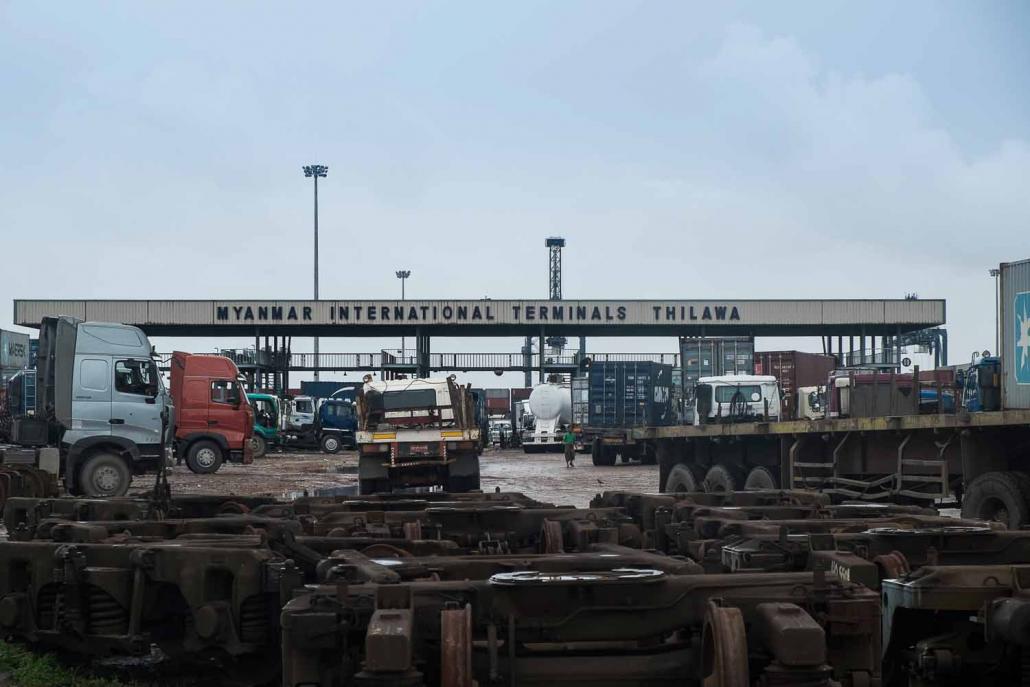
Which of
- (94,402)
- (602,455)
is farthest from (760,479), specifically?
(602,455)

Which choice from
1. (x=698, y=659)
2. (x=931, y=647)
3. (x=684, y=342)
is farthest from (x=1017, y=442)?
(x=684, y=342)

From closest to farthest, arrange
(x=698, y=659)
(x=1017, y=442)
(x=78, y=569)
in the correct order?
1. (x=698, y=659)
2. (x=78, y=569)
3. (x=1017, y=442)

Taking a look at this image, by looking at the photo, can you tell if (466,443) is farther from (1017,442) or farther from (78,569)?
(78,569)

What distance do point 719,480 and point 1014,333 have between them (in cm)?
530

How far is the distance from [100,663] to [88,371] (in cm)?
1692

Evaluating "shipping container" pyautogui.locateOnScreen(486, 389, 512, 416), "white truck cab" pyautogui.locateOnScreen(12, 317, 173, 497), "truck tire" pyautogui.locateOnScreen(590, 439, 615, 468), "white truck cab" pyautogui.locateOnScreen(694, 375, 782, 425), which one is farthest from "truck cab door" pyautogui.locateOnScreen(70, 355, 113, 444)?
"shipping container" pyautogui.locateOnScreen(486, 389, 512, 416)

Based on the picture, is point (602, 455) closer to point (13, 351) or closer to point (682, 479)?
point (13, 351)

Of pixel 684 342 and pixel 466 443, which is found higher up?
pixel 684 342

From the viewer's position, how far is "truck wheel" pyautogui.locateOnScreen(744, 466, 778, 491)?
1770cm

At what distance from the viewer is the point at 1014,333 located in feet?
46.6

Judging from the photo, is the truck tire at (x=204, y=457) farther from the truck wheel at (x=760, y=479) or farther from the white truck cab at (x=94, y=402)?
the truck wheel at (x=760, y=479)

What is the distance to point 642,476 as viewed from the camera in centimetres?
3291

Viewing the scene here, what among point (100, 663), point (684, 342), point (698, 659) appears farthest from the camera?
point (684, 342)

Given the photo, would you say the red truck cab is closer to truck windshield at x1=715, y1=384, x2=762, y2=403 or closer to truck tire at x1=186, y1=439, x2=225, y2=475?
truck tire at x1=186, y1=439, x2=225, y2=475
